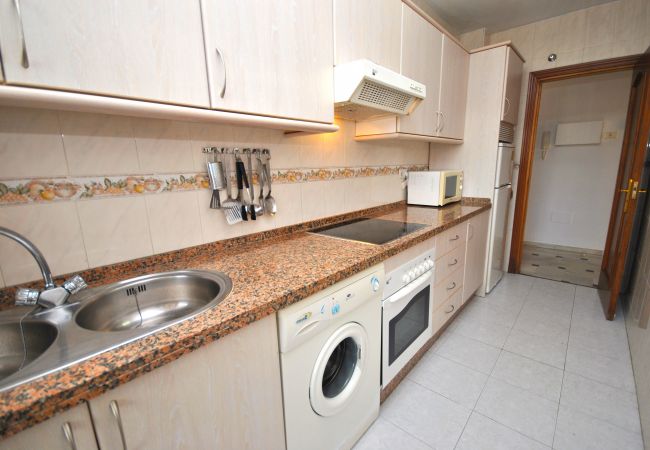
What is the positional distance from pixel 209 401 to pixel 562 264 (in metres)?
4.05

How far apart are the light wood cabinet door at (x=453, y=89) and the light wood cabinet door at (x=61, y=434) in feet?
7.67

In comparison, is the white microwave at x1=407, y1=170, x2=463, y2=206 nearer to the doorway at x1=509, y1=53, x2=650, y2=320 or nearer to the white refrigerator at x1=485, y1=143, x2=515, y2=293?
the white refrigerator at x1=485, y1=143, x2=515, y2=293

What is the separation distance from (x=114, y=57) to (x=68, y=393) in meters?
0.75

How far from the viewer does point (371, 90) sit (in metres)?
1.35

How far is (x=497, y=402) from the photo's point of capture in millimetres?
1489

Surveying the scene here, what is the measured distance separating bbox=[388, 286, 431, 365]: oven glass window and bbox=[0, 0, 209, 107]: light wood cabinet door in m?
1.26

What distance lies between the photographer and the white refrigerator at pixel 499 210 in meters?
2.47

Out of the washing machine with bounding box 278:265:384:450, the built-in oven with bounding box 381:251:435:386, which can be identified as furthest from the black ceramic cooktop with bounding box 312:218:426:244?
the washing machine with bounding box 278:265:384:450

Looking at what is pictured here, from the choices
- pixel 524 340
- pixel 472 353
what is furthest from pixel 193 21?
pixel 524 340

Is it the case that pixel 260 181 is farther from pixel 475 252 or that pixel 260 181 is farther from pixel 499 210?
pixel 499 210

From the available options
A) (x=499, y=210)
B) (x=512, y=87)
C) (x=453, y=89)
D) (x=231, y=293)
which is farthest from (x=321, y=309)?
(x=512, y=87)

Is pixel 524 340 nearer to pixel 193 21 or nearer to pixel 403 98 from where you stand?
pixel 403 98

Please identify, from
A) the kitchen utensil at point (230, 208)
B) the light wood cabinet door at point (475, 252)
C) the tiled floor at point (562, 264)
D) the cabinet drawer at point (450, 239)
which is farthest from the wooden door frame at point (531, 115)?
the kitchen utensil at point (230, 208)

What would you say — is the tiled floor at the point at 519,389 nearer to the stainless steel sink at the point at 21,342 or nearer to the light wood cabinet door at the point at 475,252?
the light wood cabinet door at the point at 475,252
